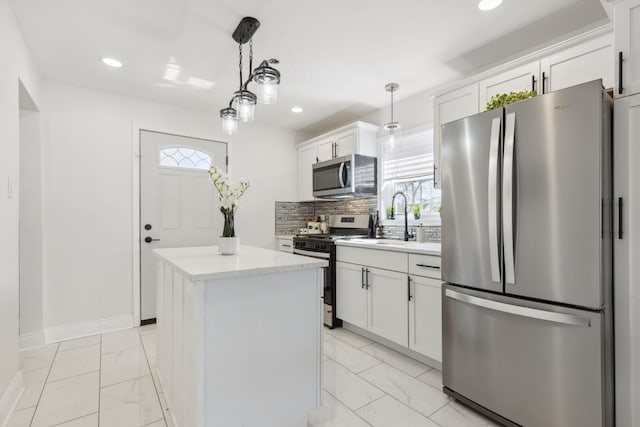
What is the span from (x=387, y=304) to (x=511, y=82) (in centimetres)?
195

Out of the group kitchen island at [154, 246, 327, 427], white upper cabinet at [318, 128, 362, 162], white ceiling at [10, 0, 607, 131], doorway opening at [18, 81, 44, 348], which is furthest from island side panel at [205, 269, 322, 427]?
doorway opening at [18, 81, 44, 348]

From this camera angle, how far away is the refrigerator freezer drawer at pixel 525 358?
1429 millimetres

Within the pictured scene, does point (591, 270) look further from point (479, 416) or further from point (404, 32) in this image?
point (404, 32)

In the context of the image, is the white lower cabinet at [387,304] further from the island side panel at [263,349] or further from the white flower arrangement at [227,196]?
the white flower arrangement at [227,196]

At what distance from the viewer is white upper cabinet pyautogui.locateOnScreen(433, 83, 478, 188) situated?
2.40 metres

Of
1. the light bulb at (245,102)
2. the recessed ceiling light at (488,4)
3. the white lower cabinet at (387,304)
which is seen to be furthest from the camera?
the white lower cabinet at (387,304)

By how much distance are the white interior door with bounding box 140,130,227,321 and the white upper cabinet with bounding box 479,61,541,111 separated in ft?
9.76

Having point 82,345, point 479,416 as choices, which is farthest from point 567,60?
point 82,345

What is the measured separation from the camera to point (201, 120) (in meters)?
3.82

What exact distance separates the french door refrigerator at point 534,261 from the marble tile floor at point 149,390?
28 cm

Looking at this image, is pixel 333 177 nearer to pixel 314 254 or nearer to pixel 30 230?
pixel 314 254

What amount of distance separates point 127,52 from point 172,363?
2350 millimetres

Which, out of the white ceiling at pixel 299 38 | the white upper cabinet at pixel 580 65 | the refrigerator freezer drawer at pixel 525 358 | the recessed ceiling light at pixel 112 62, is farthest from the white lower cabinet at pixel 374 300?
the recessed ceiling light at pixel 112 62

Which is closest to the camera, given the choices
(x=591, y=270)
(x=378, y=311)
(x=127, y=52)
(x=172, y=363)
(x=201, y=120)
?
(x=591, y=270)
